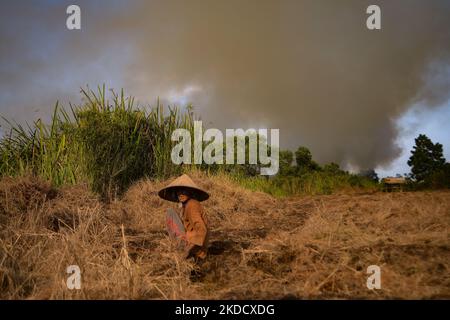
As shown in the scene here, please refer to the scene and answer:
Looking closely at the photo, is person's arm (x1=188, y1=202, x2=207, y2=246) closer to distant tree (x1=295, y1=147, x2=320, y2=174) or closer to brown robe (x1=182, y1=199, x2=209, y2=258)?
brown robe (x1=182, y1=199, x2=209, y2=258)

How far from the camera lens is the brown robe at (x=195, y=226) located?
4.62 m

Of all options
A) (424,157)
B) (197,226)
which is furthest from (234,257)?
(424,157)

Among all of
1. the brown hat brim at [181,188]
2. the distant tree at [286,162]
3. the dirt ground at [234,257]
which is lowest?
the dirt ground at [234,257]

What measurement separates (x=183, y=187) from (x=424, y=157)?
8.90 m

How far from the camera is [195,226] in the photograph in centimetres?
467

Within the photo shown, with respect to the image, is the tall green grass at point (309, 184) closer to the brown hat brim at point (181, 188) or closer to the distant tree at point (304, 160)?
the distant tree at point (304, 160)

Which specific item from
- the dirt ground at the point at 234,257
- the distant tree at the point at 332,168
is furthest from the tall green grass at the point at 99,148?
the distant tree at the point at 332,168

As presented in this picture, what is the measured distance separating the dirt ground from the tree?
17.6 ft

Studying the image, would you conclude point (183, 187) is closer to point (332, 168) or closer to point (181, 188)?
point (181, 188)

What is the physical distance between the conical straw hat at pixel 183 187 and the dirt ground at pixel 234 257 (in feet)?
1.71
